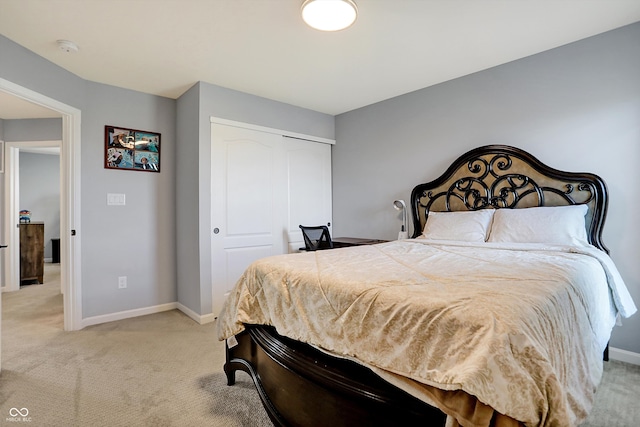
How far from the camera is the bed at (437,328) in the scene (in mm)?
852

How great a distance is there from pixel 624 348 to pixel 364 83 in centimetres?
312

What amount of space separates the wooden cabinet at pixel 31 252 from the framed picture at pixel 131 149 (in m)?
2.95

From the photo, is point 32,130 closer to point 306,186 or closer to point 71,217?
point 71,217

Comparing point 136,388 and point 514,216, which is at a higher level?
point 514,216

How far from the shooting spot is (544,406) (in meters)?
0.81

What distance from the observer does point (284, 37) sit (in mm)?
2463

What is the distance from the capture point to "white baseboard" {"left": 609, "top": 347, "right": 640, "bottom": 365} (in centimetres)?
234

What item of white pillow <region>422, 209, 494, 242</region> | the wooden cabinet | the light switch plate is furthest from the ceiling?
the wooden cabinet

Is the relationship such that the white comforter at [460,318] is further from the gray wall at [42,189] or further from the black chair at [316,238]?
the gray wall at [42,189]

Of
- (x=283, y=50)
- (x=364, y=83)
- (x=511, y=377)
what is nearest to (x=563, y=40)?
(x=364, y=83)

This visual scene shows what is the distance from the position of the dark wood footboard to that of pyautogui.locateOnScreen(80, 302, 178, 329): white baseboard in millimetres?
2206

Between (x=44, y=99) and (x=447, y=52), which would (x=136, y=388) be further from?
(x=447, y=52)

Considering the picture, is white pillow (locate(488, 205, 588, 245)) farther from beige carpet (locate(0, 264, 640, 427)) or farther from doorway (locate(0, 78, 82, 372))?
doorway (locate(0, 78, 82, 372))

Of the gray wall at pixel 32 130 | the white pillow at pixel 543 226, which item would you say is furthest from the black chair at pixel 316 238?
the gray wall at pixel 32 130
